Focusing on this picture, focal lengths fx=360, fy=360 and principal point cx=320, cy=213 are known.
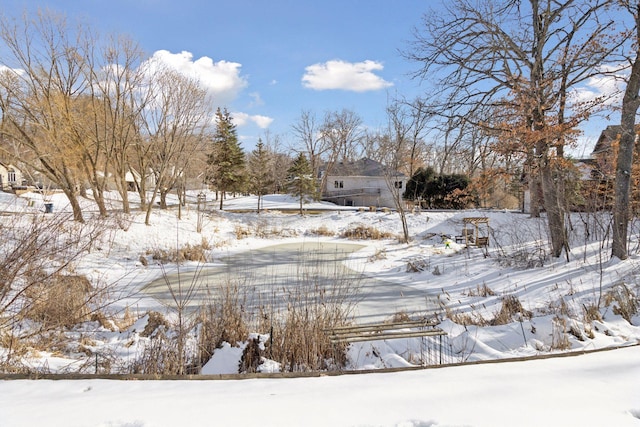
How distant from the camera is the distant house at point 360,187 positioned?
39781 millimetres

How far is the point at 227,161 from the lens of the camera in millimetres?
30016

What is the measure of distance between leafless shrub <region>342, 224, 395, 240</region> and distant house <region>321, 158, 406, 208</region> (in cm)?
1781

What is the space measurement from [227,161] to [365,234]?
591 inches

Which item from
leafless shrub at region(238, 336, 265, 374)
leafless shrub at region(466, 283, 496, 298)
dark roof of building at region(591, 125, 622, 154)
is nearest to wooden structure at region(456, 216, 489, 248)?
dark roof of building at region(591, 125, 622, 154)

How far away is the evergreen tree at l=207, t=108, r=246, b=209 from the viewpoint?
2983cm

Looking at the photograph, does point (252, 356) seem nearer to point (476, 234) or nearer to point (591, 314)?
point (591, 314)

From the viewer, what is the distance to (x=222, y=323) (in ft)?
15.4

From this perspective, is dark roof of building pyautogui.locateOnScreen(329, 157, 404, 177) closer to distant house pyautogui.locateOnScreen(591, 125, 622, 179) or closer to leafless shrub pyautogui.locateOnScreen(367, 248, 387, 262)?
leafless shrub pyautogui.locateOnScreen(367, 248, 387, 262)

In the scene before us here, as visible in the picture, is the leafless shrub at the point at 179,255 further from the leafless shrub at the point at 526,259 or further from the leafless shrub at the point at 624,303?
the leafless shrub at the point at 624,303

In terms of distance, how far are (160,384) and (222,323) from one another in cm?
210

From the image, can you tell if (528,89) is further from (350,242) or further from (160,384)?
(350,242)

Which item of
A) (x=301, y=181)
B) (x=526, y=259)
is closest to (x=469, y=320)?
(x=526, y=259)

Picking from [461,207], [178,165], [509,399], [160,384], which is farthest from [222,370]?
[461,207]

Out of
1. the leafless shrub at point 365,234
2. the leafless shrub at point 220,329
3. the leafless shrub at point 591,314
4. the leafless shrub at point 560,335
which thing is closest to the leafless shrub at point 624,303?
the leafless shrub at point 591,314
